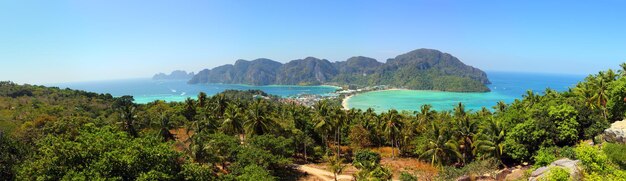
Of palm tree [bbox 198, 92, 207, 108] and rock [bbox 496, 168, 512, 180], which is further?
palm tree [bbox 198, 92, 207, 108]

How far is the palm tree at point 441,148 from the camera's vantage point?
41875 millimetres

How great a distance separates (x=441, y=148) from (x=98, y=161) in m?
35.7

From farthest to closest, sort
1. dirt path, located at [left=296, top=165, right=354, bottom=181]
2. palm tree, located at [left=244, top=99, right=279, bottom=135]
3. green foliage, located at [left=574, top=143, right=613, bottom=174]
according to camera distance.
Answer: palm tree, located at [left=244, top=99, right=279, bottom=135] < dirt path, located at [left=296, top=165, right=354, bottom=181] < green foliage, located at [left=574, top=143, right=613, bottom=174]

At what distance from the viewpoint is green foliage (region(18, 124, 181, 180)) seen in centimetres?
2103

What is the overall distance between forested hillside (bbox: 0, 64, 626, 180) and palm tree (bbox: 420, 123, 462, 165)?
0.15 meters

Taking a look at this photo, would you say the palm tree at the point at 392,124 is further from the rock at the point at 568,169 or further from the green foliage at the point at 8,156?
the green foliage at the point at 8,156

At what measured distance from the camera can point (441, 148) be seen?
4209cm

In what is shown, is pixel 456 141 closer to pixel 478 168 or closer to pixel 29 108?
pixel 478 168

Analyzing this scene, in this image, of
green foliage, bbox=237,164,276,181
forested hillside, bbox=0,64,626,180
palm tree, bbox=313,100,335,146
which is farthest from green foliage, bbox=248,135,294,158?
green foliage, bbox=237,164,276,181

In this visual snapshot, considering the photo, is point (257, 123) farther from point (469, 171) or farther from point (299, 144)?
point (469, 171)

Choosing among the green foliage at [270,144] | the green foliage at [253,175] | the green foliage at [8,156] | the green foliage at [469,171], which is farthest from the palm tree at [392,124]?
the green foliage at [8,156]

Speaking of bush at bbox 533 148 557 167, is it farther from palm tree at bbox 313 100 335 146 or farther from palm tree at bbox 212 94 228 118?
palm tree at bbox 212 94 228 118

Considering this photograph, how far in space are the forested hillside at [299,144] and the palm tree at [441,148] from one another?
15cm

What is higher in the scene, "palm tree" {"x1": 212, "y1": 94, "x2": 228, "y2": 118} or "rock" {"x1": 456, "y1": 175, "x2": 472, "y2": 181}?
"palm tree" {"x1": 212, "y1": 94, "x2": 228, "y2": 118}
